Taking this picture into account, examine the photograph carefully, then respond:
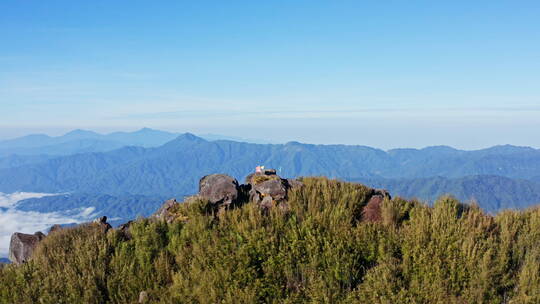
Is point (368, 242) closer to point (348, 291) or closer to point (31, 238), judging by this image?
point (348, 291)

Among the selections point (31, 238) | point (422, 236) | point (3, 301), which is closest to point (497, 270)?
point (422, 236)

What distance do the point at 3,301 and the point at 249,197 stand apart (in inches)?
286

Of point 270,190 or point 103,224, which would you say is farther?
point 270,190

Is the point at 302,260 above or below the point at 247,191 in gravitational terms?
below

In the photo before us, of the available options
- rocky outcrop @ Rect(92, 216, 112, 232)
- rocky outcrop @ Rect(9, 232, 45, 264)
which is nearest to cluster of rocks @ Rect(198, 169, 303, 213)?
rocky outcrop @ Rect(92, 216, 112, 232)

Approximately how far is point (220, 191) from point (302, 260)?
189 inches

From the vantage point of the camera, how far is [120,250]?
9.86 m

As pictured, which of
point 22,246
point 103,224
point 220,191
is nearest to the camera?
point 22,246

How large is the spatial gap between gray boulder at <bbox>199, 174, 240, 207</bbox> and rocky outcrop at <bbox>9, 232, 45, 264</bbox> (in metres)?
5.55

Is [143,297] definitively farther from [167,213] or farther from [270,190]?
[270,190]

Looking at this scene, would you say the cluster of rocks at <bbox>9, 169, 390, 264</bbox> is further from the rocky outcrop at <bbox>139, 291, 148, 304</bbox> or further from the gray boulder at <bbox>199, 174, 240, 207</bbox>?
the rocky outcrop at <bbox>139, 291, 148, 304</bbox>

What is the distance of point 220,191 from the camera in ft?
40.2

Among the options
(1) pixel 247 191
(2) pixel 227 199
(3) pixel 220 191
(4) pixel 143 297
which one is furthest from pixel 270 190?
(4) pixel 143 297

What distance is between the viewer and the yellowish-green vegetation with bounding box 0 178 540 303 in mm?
7434
